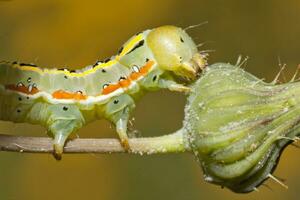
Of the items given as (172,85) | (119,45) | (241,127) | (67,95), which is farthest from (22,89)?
(119,45)

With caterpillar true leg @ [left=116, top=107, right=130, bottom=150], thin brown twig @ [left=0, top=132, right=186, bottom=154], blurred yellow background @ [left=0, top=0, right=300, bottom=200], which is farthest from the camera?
blurred yellow background @ [left=0, top=0, right=300, bottom=200]

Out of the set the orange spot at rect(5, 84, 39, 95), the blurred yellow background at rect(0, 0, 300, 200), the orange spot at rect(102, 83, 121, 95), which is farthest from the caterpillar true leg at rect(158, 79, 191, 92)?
the blurred yellow background at rect(0, 0, 300, 200)

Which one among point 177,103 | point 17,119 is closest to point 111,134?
point 177,103

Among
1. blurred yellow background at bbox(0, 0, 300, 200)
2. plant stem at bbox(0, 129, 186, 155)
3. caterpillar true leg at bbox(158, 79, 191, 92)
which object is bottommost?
blurred yellow background at bbox(0, 0, 300, 200)

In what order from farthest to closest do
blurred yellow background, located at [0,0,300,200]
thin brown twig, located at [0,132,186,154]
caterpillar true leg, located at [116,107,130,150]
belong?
blurred yellow background, located at [0,0,300,200] < caterpillar true leg, located at [116,107,130,150] < thin brown twig, located at [0,132,186,154]

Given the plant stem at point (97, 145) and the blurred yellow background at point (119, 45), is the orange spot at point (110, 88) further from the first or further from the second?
the blurred yellow background at point (119, 45)

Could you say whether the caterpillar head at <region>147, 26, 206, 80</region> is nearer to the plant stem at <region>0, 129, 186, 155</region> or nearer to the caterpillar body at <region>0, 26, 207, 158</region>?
the caterpillar body at <region>0, 26, 207, 158</region>
